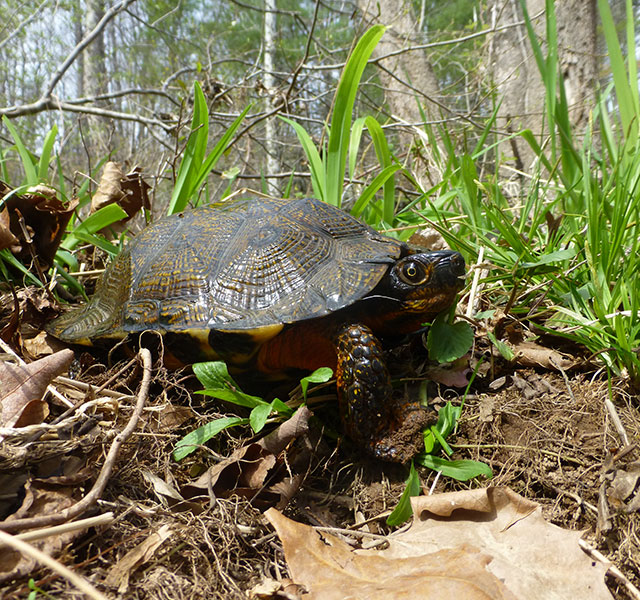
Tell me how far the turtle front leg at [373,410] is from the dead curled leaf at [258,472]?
0.45ft

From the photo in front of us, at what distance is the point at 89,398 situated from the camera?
1.24 meters

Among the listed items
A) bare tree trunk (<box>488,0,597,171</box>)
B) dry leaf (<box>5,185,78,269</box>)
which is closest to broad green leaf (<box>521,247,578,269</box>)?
dry leaf (<box>5,185,78,269</box>)

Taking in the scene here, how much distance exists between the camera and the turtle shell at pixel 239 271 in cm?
142

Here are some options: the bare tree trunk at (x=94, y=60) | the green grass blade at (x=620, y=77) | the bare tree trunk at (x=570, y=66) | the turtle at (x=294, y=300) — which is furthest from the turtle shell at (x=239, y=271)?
the bare tree trunk at (x=94, y=60)

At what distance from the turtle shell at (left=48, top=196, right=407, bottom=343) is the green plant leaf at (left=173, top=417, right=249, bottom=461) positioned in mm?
279

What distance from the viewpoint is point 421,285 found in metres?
1.44

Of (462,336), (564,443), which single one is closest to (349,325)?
(462,336)

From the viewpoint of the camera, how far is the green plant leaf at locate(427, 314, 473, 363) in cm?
145

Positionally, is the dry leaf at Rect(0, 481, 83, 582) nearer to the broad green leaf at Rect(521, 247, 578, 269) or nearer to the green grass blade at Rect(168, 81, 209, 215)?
the broad green leaf at Rect(521, 247, 578, 269)

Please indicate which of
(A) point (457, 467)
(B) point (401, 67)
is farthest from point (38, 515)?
(B) point (401, 67)

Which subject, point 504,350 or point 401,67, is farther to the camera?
point 401,67

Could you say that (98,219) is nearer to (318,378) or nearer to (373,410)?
(318,378)

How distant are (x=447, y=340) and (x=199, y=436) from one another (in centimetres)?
84

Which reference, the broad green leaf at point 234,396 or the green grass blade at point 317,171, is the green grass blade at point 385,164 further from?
the broad green leaf at point 234,396
